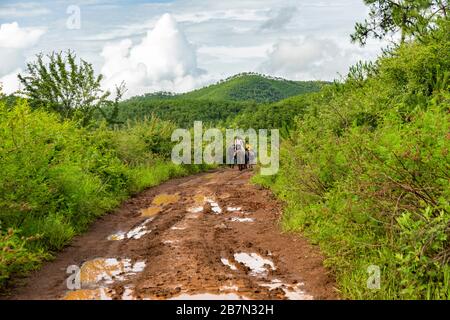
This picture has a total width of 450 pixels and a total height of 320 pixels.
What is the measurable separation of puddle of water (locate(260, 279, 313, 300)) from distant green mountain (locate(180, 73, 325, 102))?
9767 centimetres

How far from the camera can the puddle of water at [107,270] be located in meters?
6.63

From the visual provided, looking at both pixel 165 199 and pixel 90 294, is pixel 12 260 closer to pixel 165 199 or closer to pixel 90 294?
pixel 90 294

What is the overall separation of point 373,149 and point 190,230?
12.8ft

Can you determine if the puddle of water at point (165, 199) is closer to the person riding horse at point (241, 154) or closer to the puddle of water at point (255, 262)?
the puddle of water at point (255, 262)

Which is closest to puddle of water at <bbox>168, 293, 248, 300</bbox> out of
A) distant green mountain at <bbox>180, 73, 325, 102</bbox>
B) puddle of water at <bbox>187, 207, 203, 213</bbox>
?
puddle of water at <bbox>187, 207, 203, 213</bbox>

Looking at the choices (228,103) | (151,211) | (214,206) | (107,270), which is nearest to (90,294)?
(107,270)

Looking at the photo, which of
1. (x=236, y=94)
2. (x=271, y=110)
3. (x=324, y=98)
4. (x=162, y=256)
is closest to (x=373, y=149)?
(x=162, y=256)

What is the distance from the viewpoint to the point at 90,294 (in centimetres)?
601

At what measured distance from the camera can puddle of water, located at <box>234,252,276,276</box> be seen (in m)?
6.96

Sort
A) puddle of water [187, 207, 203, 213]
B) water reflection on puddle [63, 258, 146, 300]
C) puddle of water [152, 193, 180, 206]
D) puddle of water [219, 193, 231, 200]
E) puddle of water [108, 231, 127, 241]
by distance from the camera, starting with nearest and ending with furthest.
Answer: water reflection on puddle [63, 258, 146, 300] < puddle of water [108, 231, 127, 241] < puddle of water [187, 207, 203, 213] < puddle of water [152, 193, 180, 206] < puddle of water [219, 193, 231, 200]

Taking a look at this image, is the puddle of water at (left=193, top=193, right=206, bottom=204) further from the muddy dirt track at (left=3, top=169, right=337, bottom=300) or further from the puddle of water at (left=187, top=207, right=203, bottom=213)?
the muddy dirt track at (left=3, top=169, right=337, bottom=300)

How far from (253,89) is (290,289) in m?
106

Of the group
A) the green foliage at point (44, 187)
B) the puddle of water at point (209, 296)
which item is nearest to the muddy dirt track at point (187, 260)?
the puddle of water at point (209, 296)

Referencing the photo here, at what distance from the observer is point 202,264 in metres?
7.14
